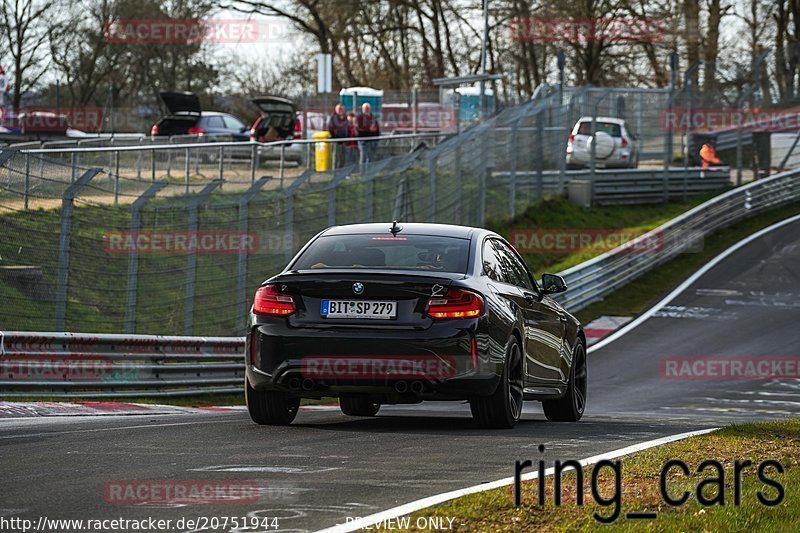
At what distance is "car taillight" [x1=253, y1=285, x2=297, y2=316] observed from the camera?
31.8 ft

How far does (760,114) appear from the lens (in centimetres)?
4041

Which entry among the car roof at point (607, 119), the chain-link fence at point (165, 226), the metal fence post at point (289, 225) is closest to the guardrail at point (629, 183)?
the car roof at point (607, 119)

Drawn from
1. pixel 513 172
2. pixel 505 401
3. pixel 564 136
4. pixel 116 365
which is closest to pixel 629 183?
pixel 564 136

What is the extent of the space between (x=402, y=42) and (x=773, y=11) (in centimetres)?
1553

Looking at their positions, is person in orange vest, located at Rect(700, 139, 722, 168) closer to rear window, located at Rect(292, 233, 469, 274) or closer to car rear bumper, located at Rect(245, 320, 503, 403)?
rear window, located at Rect(292, 233, 469, 274)

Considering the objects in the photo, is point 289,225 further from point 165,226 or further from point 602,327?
point 602,327

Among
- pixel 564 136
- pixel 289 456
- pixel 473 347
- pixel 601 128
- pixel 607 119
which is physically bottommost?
pixel 289 456

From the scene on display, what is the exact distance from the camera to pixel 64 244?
13.8m

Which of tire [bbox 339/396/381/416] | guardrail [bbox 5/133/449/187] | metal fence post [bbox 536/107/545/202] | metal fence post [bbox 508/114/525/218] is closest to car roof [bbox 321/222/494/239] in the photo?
tire [bbox 339/396/381/416]

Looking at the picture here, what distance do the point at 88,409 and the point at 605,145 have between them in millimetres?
26672

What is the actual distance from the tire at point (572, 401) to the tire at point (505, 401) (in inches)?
69.4

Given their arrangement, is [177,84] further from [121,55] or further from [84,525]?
[84,525]

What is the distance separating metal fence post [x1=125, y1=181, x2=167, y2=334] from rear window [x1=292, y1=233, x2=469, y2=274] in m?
4.76

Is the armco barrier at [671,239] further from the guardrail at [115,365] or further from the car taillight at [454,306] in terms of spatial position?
the car taillight at [454,306]
